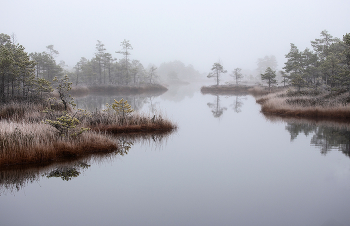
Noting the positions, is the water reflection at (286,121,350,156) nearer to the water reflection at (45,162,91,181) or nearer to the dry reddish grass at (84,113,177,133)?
the dry reddish grass at (84,113,177,133)

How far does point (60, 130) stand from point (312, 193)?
29.3ft

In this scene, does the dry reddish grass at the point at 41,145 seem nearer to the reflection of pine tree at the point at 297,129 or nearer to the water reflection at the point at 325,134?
the water reflection at the point at 325,134

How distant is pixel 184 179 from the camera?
23.7ft

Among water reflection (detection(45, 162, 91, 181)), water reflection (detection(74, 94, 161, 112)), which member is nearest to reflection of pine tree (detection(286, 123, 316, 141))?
water reflection (detection(45, 162, 91, 181))

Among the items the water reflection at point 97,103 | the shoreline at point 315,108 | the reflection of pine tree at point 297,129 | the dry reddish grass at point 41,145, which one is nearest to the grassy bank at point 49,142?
the dry reddish grass at point 41,145

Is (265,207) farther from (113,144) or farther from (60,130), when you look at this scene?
(60,130)

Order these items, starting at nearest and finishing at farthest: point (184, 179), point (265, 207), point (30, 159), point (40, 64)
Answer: point (265, 207) < point (184, 179) < point (30, 159) < point (40, 64)

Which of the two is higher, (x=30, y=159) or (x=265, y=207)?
(x=30, y=159)

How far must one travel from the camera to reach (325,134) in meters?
12.8

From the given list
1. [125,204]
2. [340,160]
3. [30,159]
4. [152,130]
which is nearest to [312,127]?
[340,160]

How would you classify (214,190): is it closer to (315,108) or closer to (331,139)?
(331,139)

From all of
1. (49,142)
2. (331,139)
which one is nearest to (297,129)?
(331,139)

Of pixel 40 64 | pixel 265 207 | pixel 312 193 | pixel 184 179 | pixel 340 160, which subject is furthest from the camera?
pixel 40 64

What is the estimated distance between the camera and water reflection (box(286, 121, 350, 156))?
10.5 metres
